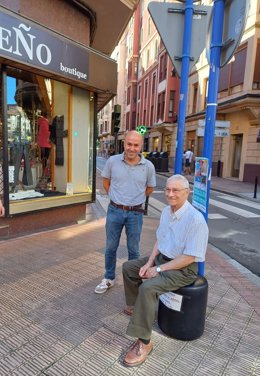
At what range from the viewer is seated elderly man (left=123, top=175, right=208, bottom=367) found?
2393mm

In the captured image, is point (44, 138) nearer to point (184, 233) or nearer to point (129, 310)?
point (129, 310)

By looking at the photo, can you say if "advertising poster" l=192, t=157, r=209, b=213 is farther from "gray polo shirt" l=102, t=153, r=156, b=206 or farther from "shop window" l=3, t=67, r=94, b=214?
"shop window" l=3, t=67, r=94, b=214

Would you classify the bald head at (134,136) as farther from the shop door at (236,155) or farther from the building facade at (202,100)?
the shop door at (236,155)

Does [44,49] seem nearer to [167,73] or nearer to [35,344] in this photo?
[35,344]

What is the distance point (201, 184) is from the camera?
123 inches

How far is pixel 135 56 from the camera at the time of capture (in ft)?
146

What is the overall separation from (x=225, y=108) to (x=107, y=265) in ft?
56.7

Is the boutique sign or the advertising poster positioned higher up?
the boutique sign

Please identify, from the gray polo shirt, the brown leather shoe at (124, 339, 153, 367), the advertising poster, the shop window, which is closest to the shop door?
the shop window

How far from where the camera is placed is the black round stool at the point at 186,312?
2576 millimetres

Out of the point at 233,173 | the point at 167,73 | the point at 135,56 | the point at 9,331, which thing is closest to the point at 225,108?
the point at 233,173

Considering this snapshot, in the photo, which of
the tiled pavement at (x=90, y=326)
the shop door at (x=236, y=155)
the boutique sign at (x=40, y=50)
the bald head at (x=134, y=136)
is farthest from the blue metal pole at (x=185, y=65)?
the shop door at (x=236, y=155)

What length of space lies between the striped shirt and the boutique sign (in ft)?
11.6

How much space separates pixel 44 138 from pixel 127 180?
396cm
